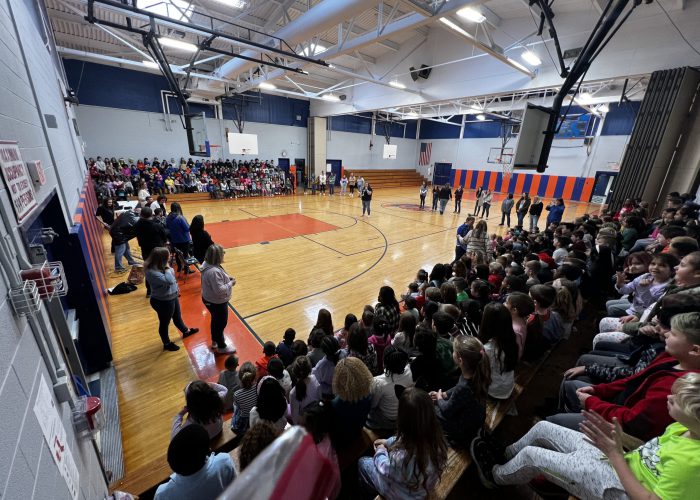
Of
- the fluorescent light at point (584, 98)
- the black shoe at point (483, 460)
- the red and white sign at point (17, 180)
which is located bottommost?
the black shoe at point (483, 460)

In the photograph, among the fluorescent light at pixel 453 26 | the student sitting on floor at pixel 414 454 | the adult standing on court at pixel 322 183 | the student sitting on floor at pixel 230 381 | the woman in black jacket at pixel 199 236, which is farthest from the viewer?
the adult standing on court at pixel 322 183

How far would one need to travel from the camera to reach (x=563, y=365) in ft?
10.8

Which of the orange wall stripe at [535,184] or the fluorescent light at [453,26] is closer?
the fluorescent light at [453,26]

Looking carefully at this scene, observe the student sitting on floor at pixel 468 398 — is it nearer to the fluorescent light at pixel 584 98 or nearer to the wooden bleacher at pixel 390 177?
the fluorescent light at pixel 584 98

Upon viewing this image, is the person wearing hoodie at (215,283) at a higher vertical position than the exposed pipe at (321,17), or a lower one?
lower

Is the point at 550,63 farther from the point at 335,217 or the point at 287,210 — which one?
the point at 287,210

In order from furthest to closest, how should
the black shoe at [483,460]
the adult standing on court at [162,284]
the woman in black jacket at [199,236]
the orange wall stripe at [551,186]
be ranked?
the orange wall stripe at [551,186] < the woman in black jacket at [199,236] < the adult standing on court at [162,284] < the black shoe at [483,460]

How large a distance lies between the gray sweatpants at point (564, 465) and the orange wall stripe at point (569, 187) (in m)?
22.5

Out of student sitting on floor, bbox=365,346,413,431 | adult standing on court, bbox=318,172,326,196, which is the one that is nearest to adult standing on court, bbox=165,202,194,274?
student sitting on floor, bbox=365,346,413,431

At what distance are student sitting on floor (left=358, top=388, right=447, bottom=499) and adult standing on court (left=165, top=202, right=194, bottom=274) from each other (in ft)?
18.1

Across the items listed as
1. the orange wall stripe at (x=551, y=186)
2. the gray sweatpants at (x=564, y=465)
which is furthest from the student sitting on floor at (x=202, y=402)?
the orange wall stripe at (x=551, y=186)

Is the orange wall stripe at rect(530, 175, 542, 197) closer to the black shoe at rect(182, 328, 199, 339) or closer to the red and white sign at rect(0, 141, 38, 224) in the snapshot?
the black shoe at rect(182, 328, 199, 339)

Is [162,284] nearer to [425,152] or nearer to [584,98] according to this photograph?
[584,98]

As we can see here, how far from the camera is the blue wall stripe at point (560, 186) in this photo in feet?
65.0
